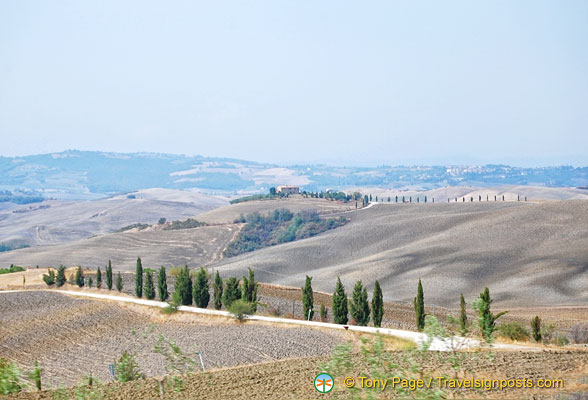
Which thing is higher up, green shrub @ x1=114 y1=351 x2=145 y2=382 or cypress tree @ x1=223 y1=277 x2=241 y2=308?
green shrub @ x1=114 y1=351 x2=145 y2=382

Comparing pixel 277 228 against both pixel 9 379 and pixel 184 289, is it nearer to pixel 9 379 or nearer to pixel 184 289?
pixel 184 289

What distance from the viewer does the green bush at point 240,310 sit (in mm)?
48050

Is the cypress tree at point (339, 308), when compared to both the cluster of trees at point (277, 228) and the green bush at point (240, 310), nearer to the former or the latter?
the green bush at point (240, 310)

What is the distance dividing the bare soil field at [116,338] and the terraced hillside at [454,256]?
103 ft

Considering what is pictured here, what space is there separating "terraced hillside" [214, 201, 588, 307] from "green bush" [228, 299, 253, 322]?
28768 mm

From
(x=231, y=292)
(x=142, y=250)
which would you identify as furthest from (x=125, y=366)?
(x=142, y=250)

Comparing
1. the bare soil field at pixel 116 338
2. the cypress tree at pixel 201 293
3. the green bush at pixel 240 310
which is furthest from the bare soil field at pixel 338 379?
the cypress tree at pixel 201 293

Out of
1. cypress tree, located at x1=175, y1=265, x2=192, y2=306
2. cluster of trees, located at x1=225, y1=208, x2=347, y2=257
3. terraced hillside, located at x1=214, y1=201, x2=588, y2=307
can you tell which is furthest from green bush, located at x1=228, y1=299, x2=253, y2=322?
cluster of trees, located at x1=225, y1=208, x2=347, y2=257

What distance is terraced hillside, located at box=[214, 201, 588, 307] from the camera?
77.8 meters

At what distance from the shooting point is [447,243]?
103m

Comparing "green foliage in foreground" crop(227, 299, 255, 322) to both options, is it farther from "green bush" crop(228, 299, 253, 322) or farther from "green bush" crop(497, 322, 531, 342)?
"green bush" crop(497, 322, 531, 342)

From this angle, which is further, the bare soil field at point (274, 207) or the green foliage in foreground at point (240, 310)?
the bare soil field at point (274, 207)

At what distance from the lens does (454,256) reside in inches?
3755

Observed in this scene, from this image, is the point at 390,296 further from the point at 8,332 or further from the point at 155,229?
the point at 155,229
